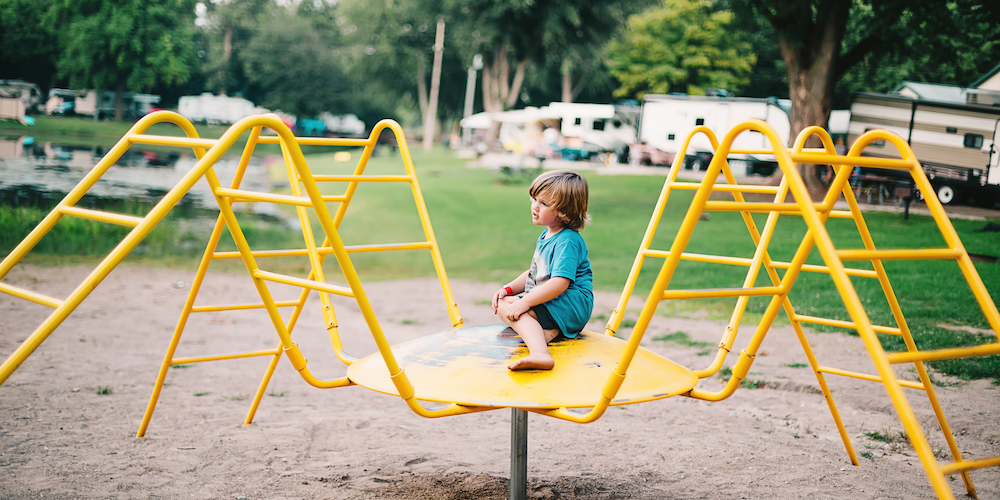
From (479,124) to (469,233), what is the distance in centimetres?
2327

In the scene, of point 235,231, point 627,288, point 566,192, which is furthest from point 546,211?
point 235,231

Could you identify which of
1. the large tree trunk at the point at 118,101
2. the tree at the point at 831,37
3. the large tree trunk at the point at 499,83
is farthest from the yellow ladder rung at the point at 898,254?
the large tree trunk at the point at 499,83

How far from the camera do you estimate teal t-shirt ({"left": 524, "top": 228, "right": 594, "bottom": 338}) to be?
2.88 meters

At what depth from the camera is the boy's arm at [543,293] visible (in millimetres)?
2834

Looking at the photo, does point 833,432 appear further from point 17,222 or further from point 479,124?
point 479,124

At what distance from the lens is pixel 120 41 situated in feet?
35.7

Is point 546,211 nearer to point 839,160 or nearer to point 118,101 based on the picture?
point 839,160

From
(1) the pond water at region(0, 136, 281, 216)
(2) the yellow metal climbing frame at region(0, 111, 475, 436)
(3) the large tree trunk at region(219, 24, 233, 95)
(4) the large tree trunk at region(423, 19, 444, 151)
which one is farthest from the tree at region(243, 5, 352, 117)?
(2) the yellow metal climbing frame at region(0, 111, 475, 436)

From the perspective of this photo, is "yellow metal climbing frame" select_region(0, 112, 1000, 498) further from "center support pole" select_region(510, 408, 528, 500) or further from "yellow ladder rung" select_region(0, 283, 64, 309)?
"center support pole" select_region(510, 408, 528, 500)

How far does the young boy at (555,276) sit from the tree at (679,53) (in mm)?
33007

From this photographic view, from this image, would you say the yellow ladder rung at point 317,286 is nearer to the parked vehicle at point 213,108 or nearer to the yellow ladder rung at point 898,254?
the yellow ladder rung at point 898,254

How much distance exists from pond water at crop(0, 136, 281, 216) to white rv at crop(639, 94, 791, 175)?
13967 mm

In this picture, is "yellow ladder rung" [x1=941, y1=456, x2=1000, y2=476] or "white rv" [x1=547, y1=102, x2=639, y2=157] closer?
"yellow ladder rung" [x1=941, y1=456, x2=1000, y2=476]

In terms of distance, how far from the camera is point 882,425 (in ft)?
13.9
